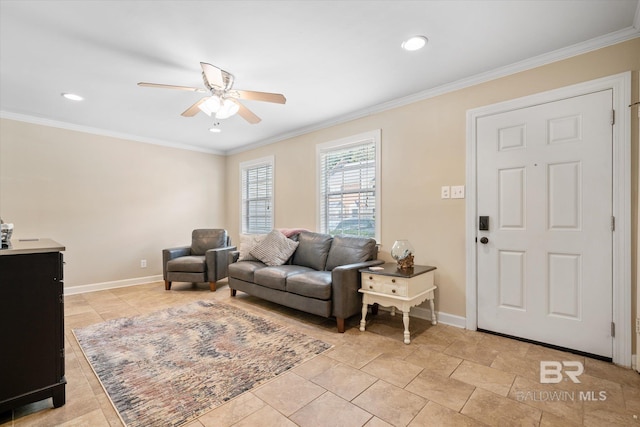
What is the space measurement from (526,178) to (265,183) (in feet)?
12.8

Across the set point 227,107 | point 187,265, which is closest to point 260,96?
point 227,107

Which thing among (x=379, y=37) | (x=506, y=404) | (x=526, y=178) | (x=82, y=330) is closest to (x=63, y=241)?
(x=82, y=330)

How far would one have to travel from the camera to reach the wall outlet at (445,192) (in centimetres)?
296

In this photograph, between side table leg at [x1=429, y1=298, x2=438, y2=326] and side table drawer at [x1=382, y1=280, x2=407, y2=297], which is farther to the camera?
side table leg at [x1=429, y1=298, x2=438, y2=326]

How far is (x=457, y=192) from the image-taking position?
2902 millimetres

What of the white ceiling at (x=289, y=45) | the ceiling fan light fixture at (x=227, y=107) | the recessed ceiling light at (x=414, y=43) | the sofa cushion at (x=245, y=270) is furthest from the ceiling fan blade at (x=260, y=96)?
the sofa cushion at (x=245, y=270)

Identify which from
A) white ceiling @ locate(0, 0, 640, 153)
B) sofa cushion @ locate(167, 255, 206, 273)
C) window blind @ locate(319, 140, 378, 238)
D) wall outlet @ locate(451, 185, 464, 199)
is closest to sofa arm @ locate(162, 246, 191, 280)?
sofa cushion @ locate(167, 255, 206, 273)

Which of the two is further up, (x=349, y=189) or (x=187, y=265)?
(x=349, y=189)

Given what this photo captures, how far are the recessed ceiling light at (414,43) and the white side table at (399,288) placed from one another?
1891 millimetres

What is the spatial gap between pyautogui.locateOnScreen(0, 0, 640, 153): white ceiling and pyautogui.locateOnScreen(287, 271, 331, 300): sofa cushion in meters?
1.99

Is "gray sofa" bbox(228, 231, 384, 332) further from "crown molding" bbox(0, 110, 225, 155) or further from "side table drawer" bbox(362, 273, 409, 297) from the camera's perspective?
"crown molding" bbox(0, 110, 225, 155)

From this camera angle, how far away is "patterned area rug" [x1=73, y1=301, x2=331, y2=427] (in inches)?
68.1

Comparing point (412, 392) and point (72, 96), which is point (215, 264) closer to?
point (72, 96)

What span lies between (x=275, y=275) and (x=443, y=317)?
1848 mm
